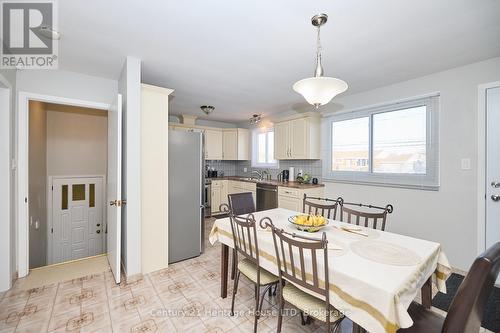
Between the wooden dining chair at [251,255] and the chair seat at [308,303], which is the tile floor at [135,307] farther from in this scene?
the chair seat at [308,303]

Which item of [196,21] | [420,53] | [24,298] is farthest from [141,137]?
[420,53]

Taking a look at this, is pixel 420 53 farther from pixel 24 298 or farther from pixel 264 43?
pixel 24 298

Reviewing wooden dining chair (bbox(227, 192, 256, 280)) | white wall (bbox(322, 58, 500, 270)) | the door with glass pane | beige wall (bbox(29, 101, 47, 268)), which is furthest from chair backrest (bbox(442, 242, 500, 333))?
the door with glass pane

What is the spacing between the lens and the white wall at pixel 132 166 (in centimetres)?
224

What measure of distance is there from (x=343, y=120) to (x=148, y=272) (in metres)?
3.59

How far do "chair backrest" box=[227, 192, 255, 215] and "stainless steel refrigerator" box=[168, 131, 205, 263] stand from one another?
0.65 meters

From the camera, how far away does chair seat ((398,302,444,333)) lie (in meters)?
1.09

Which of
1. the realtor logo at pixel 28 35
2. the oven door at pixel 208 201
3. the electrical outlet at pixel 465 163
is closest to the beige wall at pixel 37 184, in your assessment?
the realtor logo at pixel 28 35

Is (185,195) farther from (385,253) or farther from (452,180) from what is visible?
(452,180)

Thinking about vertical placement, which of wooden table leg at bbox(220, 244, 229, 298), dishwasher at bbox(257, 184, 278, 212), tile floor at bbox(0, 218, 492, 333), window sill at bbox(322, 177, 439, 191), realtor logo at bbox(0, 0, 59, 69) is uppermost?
realtor logo at bbox(0, 0, 59, 69)

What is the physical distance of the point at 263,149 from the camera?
532 cm

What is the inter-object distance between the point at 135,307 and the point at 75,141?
10.9ft

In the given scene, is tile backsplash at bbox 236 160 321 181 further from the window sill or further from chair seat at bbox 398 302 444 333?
chair seat at bbox 398 302 444 333

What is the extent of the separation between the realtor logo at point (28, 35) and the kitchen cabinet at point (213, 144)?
10.3 feet
